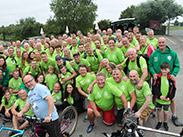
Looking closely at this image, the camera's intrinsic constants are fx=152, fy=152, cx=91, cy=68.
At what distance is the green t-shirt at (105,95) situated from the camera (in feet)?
11.5

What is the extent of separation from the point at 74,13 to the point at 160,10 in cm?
1539

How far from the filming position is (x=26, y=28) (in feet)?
98.0

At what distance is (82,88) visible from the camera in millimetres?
4484

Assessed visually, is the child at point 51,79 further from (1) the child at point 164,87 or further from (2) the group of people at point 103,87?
(1) the child at point 164,87

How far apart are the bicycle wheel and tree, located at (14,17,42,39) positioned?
29.3m

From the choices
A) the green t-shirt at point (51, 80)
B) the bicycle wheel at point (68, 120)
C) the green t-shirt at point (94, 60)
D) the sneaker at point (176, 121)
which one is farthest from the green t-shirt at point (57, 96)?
the sneaker at point (176, 121)

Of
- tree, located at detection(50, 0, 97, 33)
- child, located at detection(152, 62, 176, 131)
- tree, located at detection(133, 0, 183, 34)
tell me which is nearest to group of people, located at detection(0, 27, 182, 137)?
child, located at detection(152, 62, 176, 131)

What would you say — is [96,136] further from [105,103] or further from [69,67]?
[69,67]

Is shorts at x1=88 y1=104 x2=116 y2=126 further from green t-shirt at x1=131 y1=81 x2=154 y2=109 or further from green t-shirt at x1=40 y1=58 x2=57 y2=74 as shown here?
green t-shirt at x1=40 y1=58 x2=57 y2=74

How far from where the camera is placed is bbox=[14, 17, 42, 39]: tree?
97.0 ft

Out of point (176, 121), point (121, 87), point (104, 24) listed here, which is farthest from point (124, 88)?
point (104, 24)

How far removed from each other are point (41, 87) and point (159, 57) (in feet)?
9.47

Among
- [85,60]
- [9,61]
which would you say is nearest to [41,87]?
[85,60]

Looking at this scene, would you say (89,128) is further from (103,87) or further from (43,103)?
(43,103)
